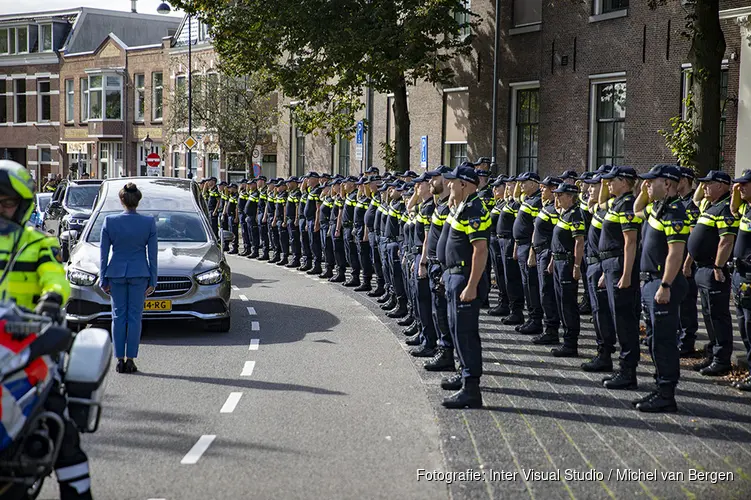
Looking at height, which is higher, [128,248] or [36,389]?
[128,248]

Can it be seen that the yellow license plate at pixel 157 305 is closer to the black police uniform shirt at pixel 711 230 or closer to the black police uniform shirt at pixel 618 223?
the black police uniform shirt at pixel 618 223

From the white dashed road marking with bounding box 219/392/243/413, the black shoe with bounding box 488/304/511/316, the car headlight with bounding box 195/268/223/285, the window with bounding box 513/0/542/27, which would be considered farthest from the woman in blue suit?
the window with bounding box 513/0/542/27

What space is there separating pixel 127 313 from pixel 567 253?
16.9ft

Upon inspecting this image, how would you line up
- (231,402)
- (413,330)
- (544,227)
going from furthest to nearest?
(413,330) → (544,227) → (231,402)

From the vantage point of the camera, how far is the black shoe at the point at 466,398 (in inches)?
330

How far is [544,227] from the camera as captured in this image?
41.1 feet

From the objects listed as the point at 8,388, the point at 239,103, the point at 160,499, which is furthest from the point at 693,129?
the point at 239,103

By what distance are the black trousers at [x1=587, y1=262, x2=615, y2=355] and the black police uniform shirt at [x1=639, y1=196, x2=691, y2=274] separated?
1.25 m

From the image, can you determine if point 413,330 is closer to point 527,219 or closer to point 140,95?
point 527,219

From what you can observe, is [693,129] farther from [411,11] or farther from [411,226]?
[411,11]

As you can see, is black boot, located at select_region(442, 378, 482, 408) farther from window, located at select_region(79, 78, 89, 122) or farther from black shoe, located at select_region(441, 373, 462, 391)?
window, located at select_region(79, 78, 89, 122)

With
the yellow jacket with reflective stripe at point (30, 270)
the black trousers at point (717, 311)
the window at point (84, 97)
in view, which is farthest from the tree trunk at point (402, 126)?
the window at point (84, 97)

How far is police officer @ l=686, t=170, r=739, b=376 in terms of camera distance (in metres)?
10.2

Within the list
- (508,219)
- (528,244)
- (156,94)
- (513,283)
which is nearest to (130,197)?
(528,244)
